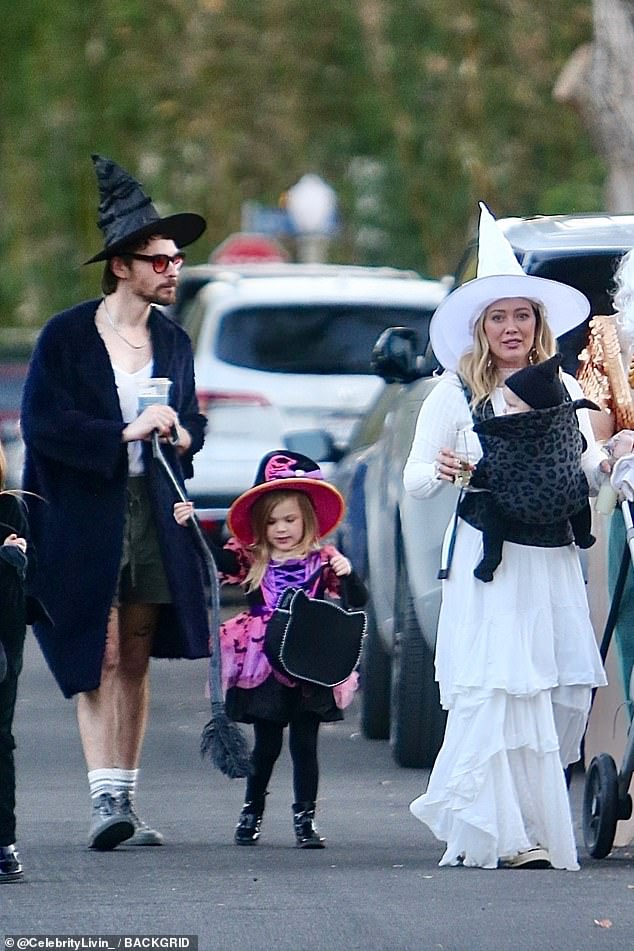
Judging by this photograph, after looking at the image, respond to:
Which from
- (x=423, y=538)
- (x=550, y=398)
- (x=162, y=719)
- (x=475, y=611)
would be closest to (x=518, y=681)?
(x=475, y=611)

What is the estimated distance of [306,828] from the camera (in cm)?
773

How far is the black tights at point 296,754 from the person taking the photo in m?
7.73

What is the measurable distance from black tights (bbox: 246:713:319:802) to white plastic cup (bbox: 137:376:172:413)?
0.97m

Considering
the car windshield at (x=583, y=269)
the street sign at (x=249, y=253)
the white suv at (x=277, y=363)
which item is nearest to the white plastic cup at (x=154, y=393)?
the car windshield at (x=583, y=269)

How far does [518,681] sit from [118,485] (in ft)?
4.46

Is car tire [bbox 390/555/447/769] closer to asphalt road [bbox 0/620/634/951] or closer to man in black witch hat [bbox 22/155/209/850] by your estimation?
asphalt road [bbox 0/620/634/951]

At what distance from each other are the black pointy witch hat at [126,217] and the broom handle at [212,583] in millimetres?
612

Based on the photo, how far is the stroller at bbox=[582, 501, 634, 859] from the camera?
716cm

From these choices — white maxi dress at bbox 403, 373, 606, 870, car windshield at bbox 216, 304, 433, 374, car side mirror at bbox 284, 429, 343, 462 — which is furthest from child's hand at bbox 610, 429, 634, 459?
car windshield at bbox 216, 304, 433, 374

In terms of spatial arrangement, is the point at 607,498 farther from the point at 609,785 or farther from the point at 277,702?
the point at 277,702

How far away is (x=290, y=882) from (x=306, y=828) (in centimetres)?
71

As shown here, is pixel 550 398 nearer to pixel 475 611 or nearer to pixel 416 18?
pixel 475 611

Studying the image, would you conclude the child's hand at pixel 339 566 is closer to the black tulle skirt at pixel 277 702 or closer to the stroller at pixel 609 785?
the black tulle skirt at pixel 277 702

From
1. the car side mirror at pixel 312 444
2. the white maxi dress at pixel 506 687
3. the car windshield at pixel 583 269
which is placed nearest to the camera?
the white maxi dress at pixel 506 687
